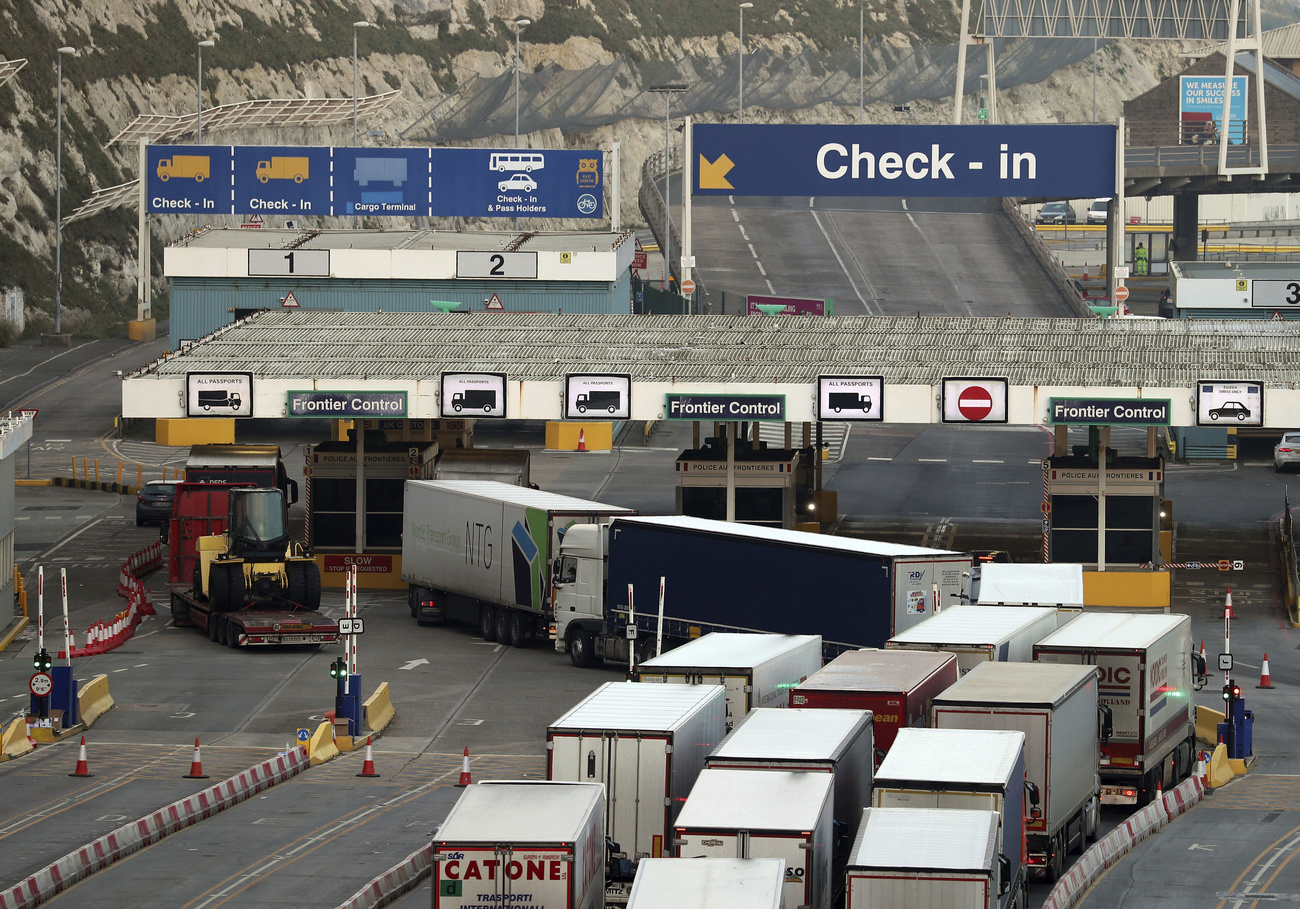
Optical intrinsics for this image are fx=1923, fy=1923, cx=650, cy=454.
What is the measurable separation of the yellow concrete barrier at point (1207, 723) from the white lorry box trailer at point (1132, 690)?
507 centimetres

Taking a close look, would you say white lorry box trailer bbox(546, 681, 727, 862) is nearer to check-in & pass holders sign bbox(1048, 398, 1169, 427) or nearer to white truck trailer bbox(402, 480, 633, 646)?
white truck trailer bbox(402, 480, 633, 646)

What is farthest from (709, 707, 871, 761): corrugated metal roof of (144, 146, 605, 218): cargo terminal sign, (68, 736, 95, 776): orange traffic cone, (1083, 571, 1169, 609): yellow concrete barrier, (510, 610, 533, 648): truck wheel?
(144, 146, 605, 218): cargo terminal sign

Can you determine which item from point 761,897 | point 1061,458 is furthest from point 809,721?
point 1061,458

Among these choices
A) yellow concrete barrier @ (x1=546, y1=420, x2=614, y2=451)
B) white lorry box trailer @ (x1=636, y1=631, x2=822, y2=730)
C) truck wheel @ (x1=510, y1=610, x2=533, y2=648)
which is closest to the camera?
white lorry box trailer @ (x1=636, y1=631, x2=822, y2=730)

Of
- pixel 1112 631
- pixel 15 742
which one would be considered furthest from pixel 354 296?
pixel 1112 631

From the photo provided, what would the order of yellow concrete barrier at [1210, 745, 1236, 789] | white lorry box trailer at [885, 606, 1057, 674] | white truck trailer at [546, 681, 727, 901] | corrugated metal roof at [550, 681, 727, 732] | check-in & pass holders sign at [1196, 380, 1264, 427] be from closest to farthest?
white truck trailer at [546, 681, 727, 901]
corrugated metal roof at [550, 681, 727, 732]
white lorry box trailer at [885, 606, 1057, 674]
yellow concrete barrier at [1210, 745, 1236, 789]
check-in & pass holders sign at [1196, 380, 1264, 427]

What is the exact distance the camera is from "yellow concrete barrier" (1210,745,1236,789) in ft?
103

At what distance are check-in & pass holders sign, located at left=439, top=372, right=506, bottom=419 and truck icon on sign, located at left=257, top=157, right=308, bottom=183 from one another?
3273cm

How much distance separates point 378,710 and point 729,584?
289 inches

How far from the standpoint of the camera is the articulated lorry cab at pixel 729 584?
3572cm

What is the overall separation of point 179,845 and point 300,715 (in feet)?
30.9

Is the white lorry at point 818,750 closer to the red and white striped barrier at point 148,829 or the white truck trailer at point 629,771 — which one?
the white truck trailer at point 629,771

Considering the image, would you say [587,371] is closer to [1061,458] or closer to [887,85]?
[1061,458]

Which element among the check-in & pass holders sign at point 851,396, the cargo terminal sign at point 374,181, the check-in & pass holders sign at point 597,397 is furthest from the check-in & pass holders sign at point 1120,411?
the cargo terminal sign at point 374,181
